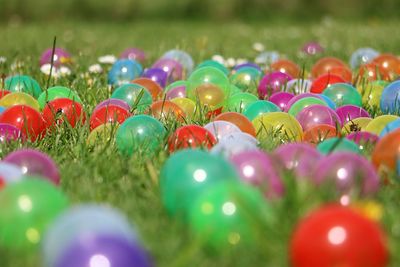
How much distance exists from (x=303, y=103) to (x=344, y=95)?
16.2 inches

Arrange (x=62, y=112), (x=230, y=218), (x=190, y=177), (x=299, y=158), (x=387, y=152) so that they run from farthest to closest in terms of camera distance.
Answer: (x=62, y=112)
(x=387, y=152)
(x=299, y=158)
(x=190, y=177)
(x=230, y=218)

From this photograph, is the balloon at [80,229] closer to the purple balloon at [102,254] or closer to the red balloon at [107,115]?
the purple balloon at [102,254]

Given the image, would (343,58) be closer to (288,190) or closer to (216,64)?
(216,64)

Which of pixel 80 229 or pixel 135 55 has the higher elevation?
pixel 80 229

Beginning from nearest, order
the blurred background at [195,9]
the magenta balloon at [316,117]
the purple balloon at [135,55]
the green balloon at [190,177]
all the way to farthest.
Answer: the green balloon at [190,177], the magenta balloon at [316,117], the purple balloon at [135,55], the blurred background at [195,9]

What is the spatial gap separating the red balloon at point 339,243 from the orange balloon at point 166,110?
151 cm

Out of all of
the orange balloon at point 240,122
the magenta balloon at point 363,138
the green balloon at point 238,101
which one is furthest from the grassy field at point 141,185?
the green balloon at point 238,101

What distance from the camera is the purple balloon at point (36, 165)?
219 centimetres

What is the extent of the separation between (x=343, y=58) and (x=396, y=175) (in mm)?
3286

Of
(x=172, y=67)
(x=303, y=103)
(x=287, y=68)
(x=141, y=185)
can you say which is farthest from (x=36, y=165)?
(x=287, y=68)

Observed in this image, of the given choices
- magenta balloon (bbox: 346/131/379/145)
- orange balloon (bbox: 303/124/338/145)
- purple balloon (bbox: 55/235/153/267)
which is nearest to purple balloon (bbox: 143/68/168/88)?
orange balloon (bbox: 303/124/338/145)

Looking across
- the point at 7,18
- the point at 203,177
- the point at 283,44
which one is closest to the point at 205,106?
the point at 203,177

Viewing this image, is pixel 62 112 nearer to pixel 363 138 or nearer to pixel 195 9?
pixel 363 138

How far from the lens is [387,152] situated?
7.44ft
